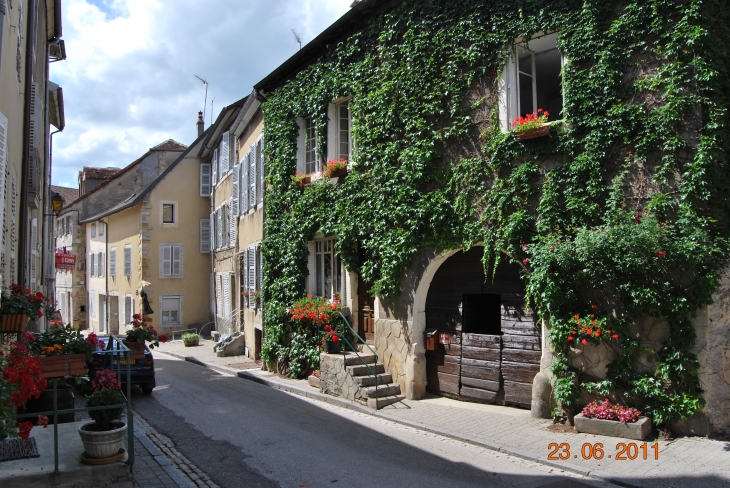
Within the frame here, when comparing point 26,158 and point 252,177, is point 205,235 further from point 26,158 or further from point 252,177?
point 26,158

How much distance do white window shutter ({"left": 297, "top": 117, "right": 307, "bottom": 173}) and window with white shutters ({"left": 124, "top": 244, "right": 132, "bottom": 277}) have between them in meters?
16.8

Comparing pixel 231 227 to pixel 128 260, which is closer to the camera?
pixel 231 227

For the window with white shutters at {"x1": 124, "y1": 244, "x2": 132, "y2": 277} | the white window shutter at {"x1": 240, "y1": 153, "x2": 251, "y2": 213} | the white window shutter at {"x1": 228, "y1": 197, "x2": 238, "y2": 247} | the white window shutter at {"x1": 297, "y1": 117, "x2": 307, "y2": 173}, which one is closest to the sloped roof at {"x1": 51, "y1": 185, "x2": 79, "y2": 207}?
the window with white shutters at {"x1": 124, "y1": 244, "x2": 132, "y2": 277}

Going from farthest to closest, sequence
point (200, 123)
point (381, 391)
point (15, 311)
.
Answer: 1. point (200, 123)
2. point (381, 391)
3. point (15, 311)

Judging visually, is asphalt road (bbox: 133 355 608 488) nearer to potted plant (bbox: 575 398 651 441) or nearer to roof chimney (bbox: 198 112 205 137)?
potted plant (bbox: 575 398 651 441)

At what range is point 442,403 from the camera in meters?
10.1

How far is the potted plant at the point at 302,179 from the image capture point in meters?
13.4

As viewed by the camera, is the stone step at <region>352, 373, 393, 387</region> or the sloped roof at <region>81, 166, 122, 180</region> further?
the sloped roof at <region>81, 166, 122, 180</region>

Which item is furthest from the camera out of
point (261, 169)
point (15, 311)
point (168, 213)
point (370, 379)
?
point (168, 213)

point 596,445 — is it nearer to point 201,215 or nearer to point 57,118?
point 57,118

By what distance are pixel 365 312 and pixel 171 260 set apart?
16.9 metres

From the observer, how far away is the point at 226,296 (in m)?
22.1

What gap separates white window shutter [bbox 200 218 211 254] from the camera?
2730 cm

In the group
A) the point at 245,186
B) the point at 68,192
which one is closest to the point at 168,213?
the point at 245,186
